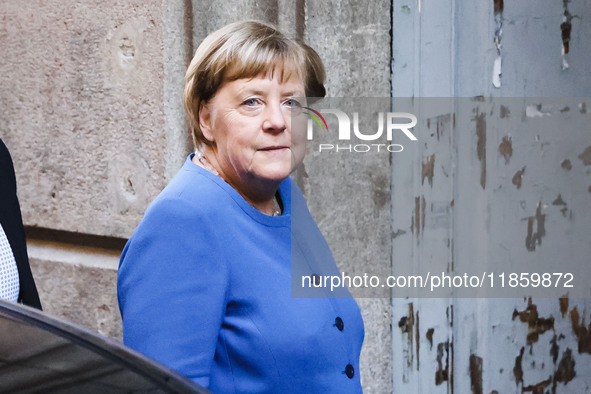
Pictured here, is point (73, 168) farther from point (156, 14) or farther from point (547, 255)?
point (547, 255)

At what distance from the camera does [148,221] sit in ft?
5.69

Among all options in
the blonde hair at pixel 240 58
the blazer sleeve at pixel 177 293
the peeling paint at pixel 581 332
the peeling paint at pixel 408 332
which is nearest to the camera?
the blazer sleeve at pixel 177 293

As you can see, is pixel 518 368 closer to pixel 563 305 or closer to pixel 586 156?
pixel 563 305

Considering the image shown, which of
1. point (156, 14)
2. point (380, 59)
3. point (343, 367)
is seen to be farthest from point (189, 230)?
point (156, 14)

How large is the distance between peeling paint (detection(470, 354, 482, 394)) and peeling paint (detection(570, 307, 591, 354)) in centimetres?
42

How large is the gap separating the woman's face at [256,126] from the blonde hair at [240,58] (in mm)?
19

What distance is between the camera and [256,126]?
185cm

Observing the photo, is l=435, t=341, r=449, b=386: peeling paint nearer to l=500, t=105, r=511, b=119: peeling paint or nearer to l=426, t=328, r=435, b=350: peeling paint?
l=426, t=328, r=435, b=350: peeling paint

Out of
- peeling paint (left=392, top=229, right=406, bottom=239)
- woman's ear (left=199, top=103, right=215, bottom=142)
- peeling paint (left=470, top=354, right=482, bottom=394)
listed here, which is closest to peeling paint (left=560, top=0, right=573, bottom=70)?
peeling paint (left=392, top=229, right=406, bottom=239)

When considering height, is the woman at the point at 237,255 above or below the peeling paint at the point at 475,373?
above

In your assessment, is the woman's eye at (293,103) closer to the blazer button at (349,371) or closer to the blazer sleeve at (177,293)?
the blazer sleeve at (177,293)

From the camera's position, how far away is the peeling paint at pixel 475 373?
3.15 meters

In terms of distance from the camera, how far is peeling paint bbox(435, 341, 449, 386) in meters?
3.14

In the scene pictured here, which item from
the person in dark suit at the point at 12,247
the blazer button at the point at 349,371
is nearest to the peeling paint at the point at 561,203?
the blazer button at the point at 349,371
